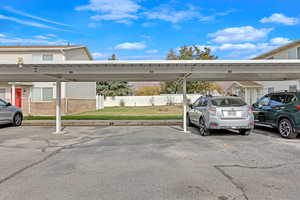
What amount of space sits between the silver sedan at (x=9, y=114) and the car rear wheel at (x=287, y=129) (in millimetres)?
12682

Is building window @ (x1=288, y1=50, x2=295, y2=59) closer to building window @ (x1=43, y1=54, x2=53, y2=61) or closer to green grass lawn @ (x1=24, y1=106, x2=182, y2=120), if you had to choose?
green grass lawn @ (x1=24, y1=106, x2=182, y2=120)

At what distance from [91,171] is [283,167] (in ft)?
13.6

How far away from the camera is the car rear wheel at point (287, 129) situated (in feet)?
26.0

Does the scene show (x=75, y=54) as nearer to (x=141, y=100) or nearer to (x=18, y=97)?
(x=18, y=97)

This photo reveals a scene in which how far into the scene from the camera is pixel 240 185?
378cm

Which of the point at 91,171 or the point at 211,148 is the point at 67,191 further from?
the point at 211,148

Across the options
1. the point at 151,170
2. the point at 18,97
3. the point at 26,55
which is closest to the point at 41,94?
the point at 18,97

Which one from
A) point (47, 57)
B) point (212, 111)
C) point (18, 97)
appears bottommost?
point (212, 111)

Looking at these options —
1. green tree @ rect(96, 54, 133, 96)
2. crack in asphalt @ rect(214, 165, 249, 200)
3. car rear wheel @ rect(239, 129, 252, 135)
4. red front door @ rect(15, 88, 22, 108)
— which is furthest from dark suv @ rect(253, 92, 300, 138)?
green tree @ rect(96, 54, 133, 96)

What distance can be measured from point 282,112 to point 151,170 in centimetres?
638

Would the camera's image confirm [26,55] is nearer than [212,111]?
No

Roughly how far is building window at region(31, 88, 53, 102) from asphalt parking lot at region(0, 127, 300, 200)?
42.3 feet

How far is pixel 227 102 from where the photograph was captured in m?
8.35

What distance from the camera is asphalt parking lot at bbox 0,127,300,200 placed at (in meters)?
3.51
